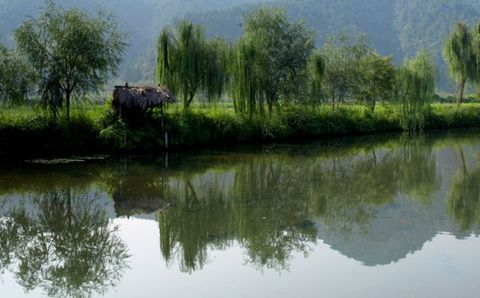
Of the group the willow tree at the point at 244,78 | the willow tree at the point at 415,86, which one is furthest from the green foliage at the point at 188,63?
the willow tree at the point at 415,86

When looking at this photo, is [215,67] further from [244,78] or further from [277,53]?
[277,53]

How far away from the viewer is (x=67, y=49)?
76.3 ft

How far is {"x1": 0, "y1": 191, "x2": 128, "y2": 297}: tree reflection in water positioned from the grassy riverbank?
9.78 m

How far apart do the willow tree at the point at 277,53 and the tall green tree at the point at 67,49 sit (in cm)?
791

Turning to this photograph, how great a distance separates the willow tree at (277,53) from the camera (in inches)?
1163

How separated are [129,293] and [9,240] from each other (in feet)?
12.6

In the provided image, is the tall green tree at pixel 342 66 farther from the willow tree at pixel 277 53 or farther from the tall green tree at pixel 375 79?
the willow tree at pixel 277 53

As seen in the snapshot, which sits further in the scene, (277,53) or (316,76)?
(316,76)

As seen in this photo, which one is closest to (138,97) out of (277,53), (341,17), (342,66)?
(277,53)

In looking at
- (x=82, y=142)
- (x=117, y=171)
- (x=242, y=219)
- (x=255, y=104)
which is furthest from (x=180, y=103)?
(x=242, y=219)

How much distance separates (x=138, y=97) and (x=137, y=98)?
6cm

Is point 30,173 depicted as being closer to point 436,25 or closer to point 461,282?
point 461,282

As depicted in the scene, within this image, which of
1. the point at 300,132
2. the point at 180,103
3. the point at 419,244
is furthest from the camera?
the point at 300,132

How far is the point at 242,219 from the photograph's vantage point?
38.6 ft
